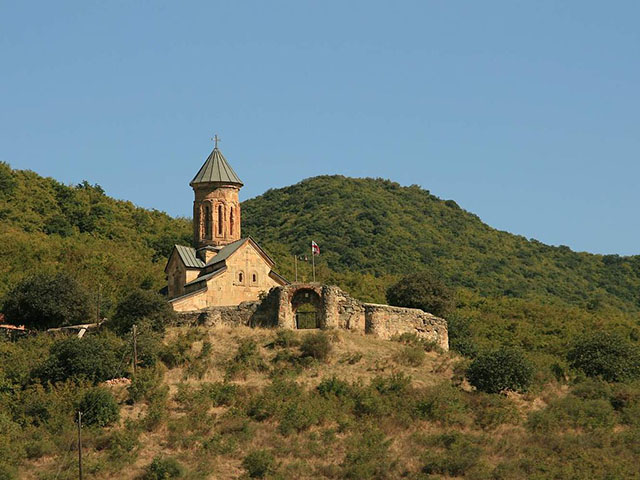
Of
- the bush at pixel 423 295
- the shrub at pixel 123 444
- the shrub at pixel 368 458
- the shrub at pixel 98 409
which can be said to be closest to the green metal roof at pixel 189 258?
the bush at pixel 423 295

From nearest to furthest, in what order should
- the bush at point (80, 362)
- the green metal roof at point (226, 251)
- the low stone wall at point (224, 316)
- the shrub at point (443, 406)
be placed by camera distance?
the shrub at point (443, 406)
the bush at point (80, 362)
the low stone wall at point (224, 316)
the green metal roof at point (226, 251)

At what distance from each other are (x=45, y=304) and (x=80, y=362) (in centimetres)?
604

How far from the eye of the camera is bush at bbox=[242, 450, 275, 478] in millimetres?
29328

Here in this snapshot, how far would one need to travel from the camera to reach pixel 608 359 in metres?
37.3

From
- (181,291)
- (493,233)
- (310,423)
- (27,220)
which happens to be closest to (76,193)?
(27,220)

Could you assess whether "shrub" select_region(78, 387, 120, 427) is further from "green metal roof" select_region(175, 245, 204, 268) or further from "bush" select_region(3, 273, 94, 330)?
"green metal roof" select_region(175, 245, 204, 268)

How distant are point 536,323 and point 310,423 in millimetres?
22160

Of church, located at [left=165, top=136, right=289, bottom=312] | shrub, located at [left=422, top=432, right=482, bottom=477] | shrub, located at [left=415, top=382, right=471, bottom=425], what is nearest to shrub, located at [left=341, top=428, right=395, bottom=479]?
shrub, located at [left=422, top=432, right=482, bottom=477]

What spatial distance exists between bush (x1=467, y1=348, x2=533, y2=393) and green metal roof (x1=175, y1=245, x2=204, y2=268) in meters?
11.6

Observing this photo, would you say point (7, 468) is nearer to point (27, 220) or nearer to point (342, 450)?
point (342, 450)

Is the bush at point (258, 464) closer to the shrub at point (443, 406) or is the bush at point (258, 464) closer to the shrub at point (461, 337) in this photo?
the shrub at point (443, 406)

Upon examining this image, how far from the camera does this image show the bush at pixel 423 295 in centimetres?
4209

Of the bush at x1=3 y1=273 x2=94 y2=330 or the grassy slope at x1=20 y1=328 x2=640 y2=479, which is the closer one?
the grassy slope at x1=20 y1=328 x2=640 y2=479

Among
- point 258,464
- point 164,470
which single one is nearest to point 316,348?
point 258,464
